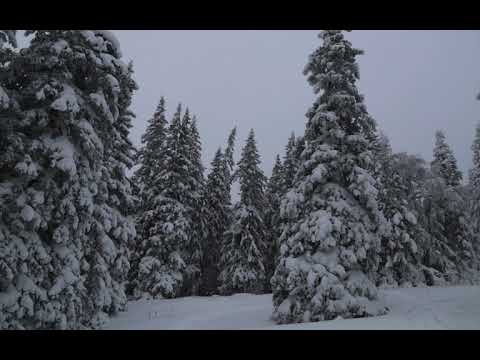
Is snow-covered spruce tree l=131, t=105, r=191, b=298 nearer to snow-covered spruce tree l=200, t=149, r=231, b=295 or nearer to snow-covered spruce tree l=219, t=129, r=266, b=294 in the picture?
snow-covered spruce tree l=219, t=129, r=266, b=294

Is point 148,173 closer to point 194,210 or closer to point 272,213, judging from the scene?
point 194,210

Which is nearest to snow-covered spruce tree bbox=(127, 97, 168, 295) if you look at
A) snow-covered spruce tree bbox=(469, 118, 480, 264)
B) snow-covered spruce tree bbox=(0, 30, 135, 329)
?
snow-covered spruce tree bbox=(0, 30, 135, 329)

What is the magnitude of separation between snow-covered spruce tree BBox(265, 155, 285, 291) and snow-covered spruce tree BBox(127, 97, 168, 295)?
12531mm

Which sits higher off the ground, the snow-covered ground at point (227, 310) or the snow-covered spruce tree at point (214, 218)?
the snow-covered spruce tree at point (214, 218)

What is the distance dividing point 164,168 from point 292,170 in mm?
13362

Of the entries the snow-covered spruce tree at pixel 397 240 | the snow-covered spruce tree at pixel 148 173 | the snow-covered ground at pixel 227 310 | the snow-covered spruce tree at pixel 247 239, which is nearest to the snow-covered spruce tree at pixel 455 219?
the snow-covered spruce tree at pixel 397 240

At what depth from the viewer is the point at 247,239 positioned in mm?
33094

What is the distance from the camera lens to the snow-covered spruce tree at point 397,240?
28.4 m

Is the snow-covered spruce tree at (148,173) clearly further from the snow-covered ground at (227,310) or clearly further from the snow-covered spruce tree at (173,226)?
the snow-covered ground at (227,310)

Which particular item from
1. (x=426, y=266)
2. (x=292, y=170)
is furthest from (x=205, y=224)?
(x=426, y=266)

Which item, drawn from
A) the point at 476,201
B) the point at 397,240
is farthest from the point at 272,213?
the point at 476,201

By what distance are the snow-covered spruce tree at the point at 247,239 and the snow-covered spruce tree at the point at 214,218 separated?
2239 mm

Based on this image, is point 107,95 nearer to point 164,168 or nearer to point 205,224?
point 164,168
